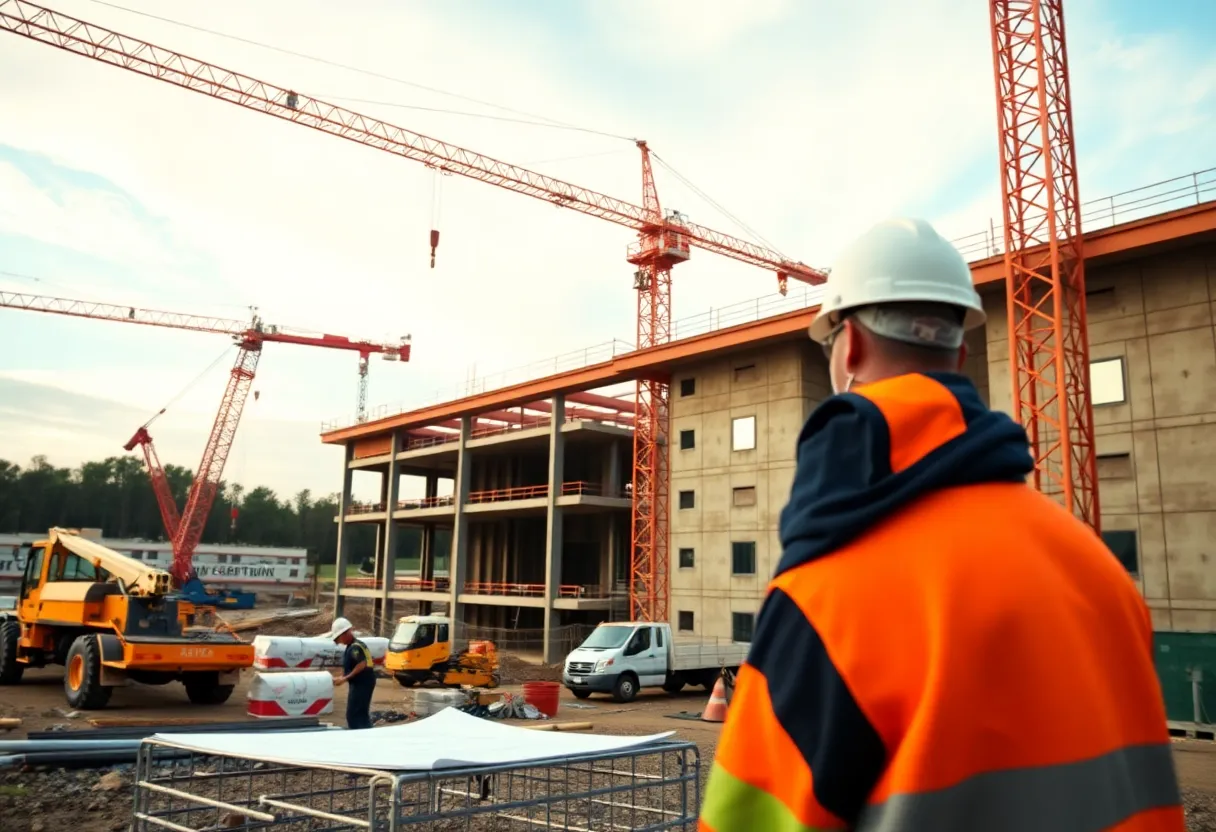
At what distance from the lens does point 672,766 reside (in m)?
12.7

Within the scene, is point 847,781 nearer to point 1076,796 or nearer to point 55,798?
point 1076,796

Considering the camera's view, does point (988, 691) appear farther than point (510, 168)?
No

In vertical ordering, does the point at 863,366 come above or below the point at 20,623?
above

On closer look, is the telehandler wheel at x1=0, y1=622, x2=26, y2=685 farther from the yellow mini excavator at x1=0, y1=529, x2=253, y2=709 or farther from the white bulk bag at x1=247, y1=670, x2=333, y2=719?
the white bulk bag at x1=247, y1=670, x2=333, y2=719

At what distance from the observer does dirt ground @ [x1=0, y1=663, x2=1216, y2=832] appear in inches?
380

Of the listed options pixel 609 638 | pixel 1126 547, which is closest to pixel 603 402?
pixel 609 638

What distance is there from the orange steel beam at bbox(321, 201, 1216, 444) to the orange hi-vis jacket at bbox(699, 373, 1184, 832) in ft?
82.9

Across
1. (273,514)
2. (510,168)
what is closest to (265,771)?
(510,168)

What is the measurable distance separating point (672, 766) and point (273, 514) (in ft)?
463

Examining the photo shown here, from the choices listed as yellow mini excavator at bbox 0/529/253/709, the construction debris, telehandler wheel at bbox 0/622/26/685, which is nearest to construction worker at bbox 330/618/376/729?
the construction debris

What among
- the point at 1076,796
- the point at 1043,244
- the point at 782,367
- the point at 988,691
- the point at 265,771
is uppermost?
the point at 1043,244

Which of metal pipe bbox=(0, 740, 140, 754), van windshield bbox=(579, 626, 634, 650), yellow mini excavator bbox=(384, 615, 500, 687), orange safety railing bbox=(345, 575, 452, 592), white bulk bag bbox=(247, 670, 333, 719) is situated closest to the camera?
metal pipe bbox=(0, 740, 140, 754)

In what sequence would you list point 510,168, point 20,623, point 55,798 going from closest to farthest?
point 55,798 → point 20,623 → point 510,168

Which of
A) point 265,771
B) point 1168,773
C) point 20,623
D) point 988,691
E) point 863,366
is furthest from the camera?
point 20,623
